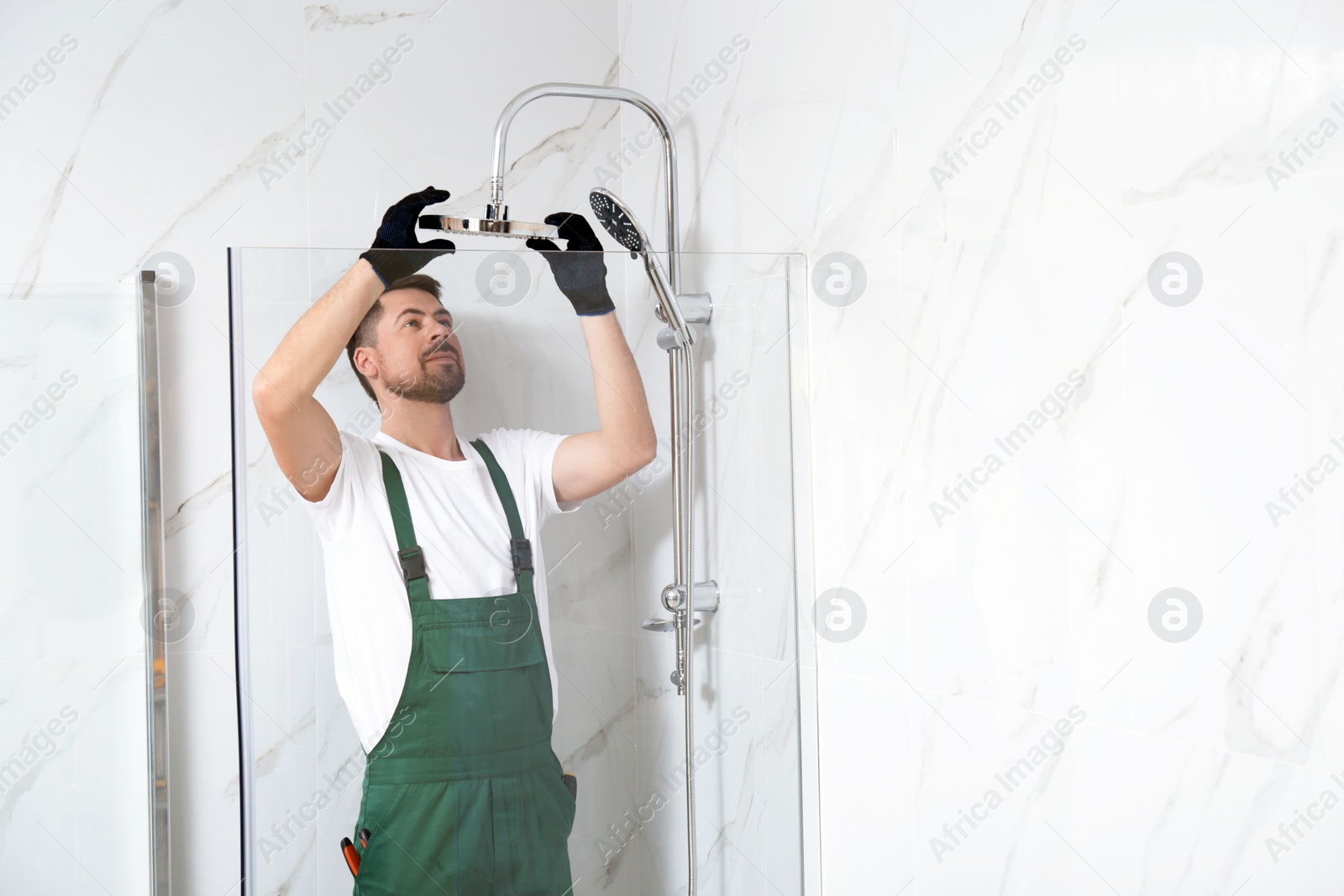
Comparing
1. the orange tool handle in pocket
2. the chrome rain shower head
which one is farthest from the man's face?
the orange tool handle in pocket

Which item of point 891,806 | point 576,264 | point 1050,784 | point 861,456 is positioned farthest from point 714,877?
point 576,264

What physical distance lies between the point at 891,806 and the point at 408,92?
5.02ft

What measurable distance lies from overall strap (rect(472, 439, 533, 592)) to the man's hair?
16 cm

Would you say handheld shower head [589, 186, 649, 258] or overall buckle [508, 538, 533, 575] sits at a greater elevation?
handheld shower head [589, 186, 649, 258]

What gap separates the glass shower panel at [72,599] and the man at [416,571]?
54cm

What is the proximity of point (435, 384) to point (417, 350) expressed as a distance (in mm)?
48

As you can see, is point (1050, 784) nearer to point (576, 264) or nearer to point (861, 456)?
point (861, 456)

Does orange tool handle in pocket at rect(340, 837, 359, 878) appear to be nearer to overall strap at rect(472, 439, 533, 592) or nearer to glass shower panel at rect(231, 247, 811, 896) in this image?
glass shower panel at rect(231, 247, 811, 896)

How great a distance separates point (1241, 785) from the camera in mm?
935

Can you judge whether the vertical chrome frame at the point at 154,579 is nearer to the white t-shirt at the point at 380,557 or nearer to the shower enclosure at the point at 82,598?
the shower enclosure at the point at 82,598

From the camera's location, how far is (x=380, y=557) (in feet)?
4.00

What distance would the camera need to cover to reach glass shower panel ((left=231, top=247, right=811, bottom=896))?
1236 millimetres

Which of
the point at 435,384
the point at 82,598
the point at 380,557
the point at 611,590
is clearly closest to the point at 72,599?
the point at 82,598

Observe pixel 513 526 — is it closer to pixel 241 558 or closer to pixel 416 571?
pixel 416 571
